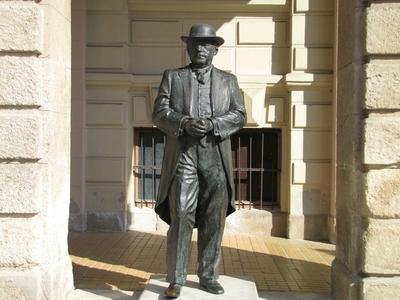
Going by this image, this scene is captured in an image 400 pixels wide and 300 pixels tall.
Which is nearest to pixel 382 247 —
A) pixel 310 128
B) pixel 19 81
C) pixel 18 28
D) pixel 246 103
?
pixel 19 81

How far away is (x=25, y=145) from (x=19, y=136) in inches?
3.7

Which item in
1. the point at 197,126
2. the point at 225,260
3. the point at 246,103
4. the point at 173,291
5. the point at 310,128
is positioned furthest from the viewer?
the point at 246,103

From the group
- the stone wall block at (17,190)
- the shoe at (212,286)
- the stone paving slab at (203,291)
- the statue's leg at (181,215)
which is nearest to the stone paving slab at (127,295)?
the stone paving slab at (203,291)

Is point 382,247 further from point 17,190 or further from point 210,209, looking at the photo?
point 17,190

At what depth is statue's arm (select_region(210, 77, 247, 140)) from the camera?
4.62m

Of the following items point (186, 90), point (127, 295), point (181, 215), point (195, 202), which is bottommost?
point (127, 295)

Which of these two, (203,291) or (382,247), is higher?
(382,247)

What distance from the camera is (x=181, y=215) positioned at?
4656mm

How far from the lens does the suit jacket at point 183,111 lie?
4691mm

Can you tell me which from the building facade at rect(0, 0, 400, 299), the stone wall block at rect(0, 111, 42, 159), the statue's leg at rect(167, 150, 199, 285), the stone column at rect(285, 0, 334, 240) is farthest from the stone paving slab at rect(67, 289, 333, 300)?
the stone column at rect(285, 0, 334, 240)

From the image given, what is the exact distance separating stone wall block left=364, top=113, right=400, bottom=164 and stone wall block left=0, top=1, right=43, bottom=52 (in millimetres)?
2982

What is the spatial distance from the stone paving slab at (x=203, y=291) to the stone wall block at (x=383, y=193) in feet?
4.22

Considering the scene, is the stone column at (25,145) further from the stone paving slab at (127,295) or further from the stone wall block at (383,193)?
the stone wall block at (383,193)

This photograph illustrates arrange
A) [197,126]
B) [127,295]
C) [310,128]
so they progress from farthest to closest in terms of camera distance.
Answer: [310,128], [127,295], [197,126]
